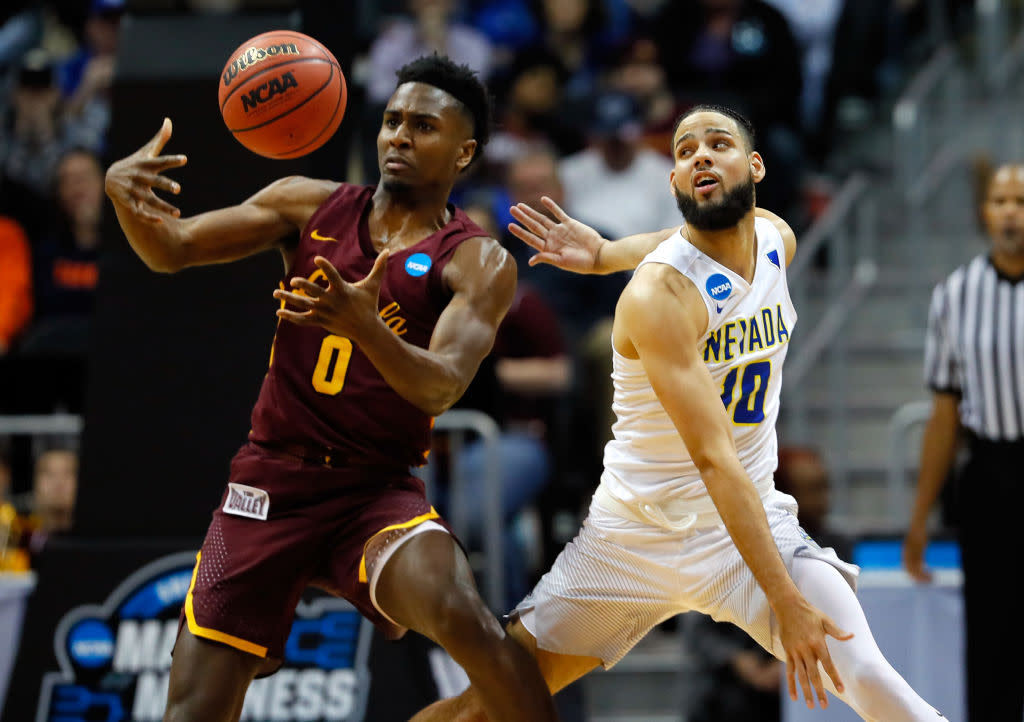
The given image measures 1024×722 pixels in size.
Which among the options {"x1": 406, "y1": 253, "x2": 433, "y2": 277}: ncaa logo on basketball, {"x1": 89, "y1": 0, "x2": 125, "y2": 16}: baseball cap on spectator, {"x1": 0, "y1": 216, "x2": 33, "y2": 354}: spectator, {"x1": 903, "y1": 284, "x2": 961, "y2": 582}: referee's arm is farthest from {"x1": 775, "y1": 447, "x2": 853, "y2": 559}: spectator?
{"x1": 89, "y1": 0, "x2": 125, "y2": 16}: baseball cap on spectator

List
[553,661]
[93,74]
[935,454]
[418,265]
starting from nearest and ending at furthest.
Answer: [418,265] < [553,661] < [935,454] < [93,74]

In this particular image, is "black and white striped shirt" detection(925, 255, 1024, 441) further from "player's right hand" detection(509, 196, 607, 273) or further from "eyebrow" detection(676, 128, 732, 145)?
"eyebrow" detection(676, 128, 732, 145)

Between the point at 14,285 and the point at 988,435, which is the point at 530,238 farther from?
the point at 14,285

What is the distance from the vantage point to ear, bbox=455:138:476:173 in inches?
195

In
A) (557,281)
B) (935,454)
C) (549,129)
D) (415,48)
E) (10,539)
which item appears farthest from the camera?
(415,48)

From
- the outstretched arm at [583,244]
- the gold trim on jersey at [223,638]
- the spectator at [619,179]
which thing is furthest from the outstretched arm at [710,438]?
the spectator at [619,179]

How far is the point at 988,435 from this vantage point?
239 inches

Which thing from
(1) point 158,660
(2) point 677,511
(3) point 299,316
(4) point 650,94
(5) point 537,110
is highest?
(4) point 650,94

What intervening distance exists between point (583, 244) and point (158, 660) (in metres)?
2.56

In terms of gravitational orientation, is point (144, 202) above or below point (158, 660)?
above

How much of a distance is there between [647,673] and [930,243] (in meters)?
4.42

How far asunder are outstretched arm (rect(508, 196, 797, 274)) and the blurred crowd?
183cm

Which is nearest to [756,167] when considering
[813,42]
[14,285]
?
[14,285]

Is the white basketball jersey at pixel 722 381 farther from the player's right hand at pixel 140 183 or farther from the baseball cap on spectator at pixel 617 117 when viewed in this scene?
the baseball cap on spectator at pixel 617 117
